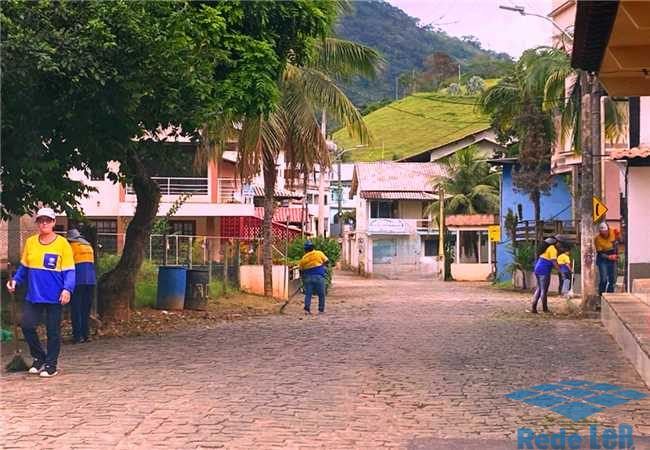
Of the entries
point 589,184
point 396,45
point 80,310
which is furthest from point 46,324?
point 396,45

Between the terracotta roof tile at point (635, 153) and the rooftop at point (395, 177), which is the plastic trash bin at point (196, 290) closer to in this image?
the terracotta roof tile at point (635, 153)

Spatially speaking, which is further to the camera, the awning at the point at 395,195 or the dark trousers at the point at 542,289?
the awning at the point at 395,195

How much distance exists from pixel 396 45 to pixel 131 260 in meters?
96.1

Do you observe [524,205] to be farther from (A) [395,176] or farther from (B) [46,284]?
(B) [46,284]

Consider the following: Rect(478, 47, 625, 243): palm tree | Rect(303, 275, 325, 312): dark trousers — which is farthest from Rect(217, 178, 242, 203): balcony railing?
Rect(303, 275, 325, 312): dark trousers

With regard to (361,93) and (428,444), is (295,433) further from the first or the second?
(361,93)

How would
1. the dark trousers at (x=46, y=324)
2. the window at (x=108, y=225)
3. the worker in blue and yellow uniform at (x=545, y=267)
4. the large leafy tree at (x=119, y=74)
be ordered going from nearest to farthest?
the dark trousers at (x=46, y=324) → the large leafy tree at (x=119, y=74) → the worker in blue and yellow uniform at (x=545, y=267) → the window at (x=108, y=225)

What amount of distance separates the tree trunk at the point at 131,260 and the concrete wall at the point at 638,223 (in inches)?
387

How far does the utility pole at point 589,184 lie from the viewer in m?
18.9

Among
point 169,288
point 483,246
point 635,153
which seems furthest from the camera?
Answer: point 483,246

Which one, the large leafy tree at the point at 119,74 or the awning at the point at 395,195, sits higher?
the awning at the point at 395,195

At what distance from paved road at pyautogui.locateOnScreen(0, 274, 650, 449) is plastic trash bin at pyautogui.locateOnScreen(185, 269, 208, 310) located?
4304 mm

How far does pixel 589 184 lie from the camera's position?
1916 centimetres

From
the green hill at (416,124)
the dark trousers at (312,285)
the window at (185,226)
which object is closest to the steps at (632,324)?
the dark trousers at (312,285)
